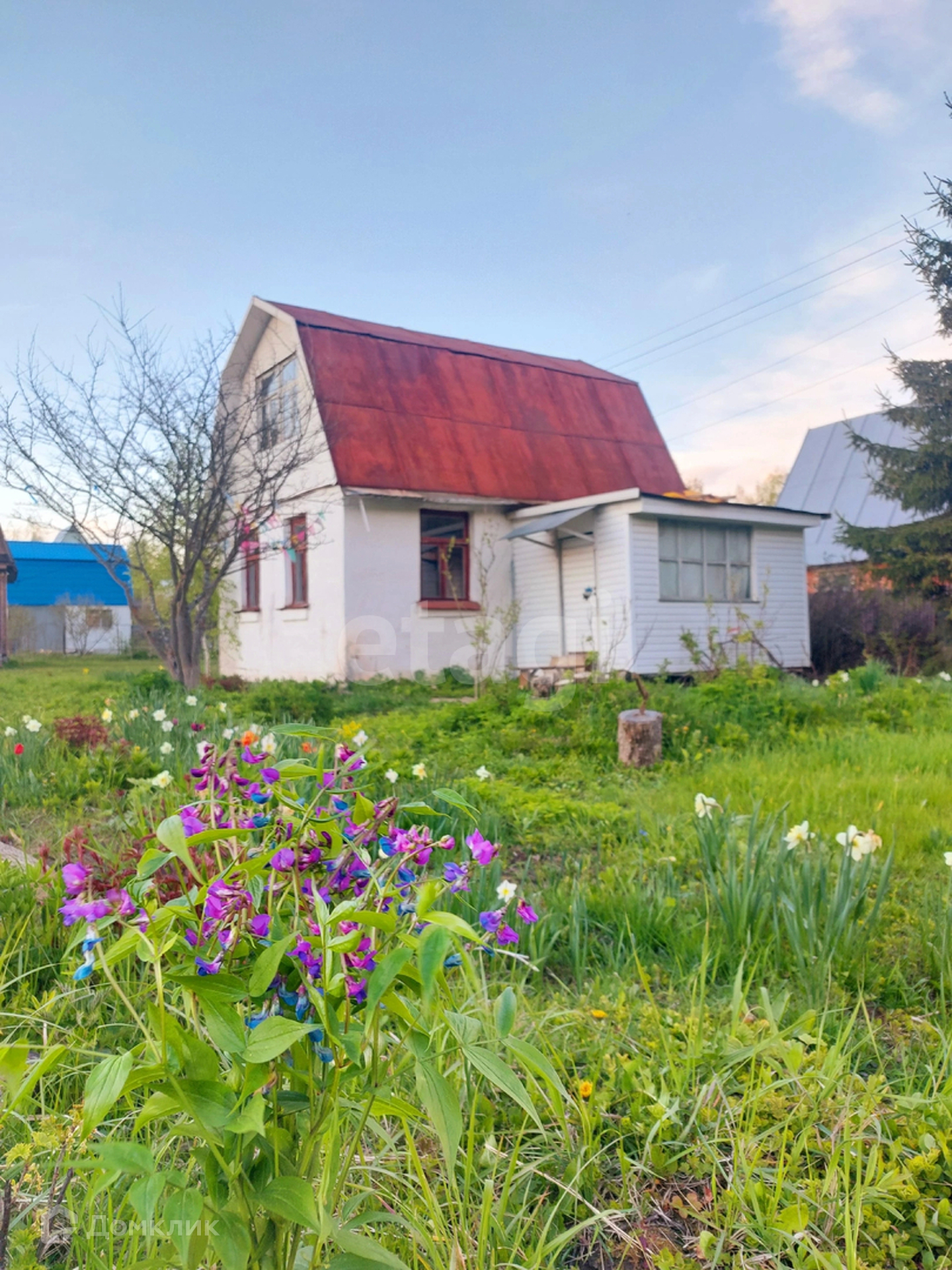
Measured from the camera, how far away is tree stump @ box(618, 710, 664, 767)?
246 inches

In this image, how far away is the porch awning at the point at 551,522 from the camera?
40.6ft

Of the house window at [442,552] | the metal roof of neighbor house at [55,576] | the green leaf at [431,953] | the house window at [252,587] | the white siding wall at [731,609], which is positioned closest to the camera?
the green leaf at [431,953]

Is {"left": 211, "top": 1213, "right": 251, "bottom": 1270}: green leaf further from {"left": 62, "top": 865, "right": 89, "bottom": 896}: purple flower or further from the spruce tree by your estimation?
the spruce tree

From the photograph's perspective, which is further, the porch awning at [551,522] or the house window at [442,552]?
the house window at [442,552]

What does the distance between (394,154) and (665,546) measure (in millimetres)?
6587

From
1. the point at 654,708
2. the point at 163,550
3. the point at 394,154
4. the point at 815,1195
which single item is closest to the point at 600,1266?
the point at 815,1195

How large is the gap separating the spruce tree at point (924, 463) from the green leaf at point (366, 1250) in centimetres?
1534

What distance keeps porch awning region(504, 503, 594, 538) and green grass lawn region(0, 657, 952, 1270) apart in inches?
309

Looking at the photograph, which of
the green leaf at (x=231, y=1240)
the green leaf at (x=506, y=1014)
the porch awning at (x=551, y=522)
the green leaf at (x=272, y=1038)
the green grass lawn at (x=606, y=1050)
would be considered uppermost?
the porch awning at (x=551, y=522)

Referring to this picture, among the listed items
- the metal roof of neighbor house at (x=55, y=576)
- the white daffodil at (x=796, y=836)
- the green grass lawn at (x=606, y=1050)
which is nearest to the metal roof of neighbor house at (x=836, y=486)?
the green grass lawn at (x=606, y=1050)

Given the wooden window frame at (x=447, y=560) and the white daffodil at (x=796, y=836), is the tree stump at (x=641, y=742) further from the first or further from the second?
the wooden window frame at (x=447, y=560)

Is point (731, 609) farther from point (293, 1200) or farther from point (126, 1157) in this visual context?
point (126, 1157)

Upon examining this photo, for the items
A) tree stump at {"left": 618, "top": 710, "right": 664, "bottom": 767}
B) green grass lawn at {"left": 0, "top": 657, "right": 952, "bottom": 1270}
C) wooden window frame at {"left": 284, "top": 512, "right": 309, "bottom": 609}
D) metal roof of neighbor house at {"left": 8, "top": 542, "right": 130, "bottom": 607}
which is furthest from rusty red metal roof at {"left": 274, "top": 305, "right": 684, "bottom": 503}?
metal roof of neighbor house at {"left": 8, "top": 542, "right": 130, "bottom": 607}

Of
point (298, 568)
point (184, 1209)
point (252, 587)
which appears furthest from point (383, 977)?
point (252, 587)
